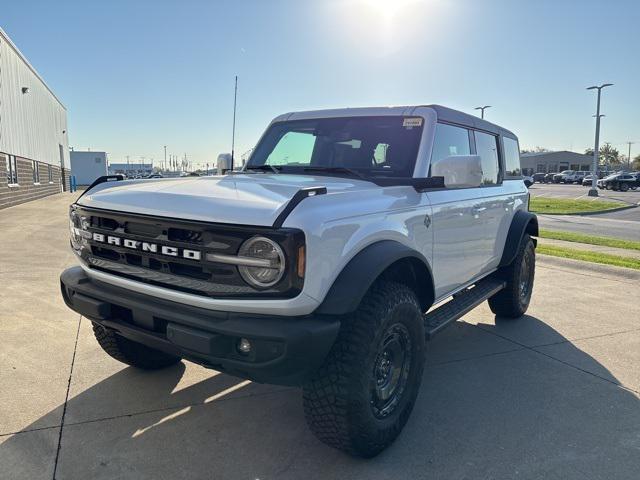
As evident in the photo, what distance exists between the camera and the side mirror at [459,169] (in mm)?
3051

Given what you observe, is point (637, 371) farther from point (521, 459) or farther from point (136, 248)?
point (136, 248)

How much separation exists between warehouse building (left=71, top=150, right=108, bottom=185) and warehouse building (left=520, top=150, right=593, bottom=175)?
66.9m

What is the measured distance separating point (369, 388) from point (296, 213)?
98 centimetres

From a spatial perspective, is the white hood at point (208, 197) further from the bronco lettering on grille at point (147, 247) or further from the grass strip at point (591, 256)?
the grass strip at point (591, 256)

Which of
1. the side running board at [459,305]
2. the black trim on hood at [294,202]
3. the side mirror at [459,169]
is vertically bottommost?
the side running board at [459,305]

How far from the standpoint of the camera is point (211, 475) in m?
2.49

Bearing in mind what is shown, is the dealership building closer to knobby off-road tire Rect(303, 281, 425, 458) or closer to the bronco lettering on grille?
the bronco lettering on grille

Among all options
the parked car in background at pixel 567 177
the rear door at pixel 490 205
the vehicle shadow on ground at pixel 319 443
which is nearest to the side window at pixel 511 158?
the rear door at pixel 490 205

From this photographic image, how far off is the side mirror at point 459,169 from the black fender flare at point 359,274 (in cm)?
59

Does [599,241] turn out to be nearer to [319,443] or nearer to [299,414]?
[299,414]

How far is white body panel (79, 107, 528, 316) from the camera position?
2.23m

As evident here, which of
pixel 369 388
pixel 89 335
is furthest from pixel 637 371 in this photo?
pixel 89 335

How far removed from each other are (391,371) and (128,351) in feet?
6.27

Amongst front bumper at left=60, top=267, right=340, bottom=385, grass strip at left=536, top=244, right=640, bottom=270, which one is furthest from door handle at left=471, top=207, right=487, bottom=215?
grass strip at left=536, top=244, right=640, bottom=270
